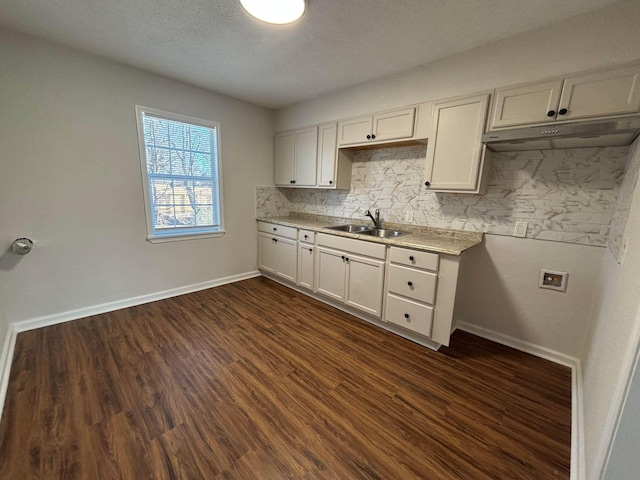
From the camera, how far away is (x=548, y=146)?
1.89 metres

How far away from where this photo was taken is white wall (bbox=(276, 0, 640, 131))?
1.58 m

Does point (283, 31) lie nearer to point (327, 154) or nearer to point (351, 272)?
point (327, 154)

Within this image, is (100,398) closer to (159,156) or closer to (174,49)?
(159,156)

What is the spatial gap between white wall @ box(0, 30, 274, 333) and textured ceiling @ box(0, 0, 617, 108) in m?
0.24

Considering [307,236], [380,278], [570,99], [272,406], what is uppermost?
[570,99]

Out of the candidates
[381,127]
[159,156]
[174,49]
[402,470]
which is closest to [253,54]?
[174,49]

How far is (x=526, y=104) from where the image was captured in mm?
1820

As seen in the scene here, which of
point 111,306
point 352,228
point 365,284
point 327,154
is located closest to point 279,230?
point 352,228

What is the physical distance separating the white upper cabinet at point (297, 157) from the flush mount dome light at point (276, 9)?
1585 millimetres

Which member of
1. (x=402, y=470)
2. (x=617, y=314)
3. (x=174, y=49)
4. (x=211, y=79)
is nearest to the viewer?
(x=617, y=314)

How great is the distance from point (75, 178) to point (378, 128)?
2934 mm

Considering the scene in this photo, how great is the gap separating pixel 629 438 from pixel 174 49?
3480 mm

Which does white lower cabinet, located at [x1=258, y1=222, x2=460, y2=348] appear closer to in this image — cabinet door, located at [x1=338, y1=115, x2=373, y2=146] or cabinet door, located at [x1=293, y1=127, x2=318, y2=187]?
cabinet door, located at [x1=293, y1=127, x2=318, y2=187]

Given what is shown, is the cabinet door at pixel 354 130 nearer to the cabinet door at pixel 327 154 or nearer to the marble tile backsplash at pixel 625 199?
the cabinet door at pixel 327 154
